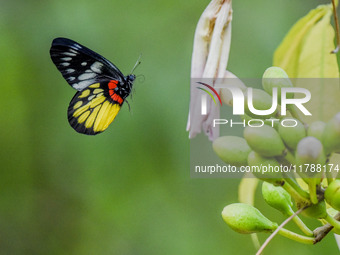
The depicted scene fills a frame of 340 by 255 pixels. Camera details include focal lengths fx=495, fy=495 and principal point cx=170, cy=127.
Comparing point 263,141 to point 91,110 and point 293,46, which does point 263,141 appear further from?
point 91,110

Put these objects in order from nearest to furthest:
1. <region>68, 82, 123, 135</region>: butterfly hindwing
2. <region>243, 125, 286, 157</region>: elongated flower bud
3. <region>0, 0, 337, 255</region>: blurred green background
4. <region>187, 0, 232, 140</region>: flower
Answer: <region>243, 125, 286, 157</region>: elongated flower bud, <region>187, 0, 232, 140</region>: flower, <region>68, 82, 123, 135</region>: butterfly hindwing, <region>0, 0, 337, 255</region>: blurred green background

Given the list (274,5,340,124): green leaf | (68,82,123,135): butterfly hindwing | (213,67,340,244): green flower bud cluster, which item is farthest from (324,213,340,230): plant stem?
(68,82,123,135): butterfly hindwing

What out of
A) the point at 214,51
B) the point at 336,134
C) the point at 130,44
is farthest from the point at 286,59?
the point at 130,44

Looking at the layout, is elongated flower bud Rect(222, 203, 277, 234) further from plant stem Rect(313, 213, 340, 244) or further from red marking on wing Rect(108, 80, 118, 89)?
red marking on wing Rect(108, 80, 118, 89)

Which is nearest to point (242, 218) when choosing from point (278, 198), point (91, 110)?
point (278, 198)

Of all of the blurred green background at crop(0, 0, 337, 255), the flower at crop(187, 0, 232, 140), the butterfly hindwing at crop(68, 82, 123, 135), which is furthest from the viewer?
the blurred green background at crop(0, 0, 337, 255)

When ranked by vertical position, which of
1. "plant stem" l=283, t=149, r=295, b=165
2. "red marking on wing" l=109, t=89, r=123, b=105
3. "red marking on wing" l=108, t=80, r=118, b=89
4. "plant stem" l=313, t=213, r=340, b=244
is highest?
"red marking on wing" l=108, t=80, r=118, b=89

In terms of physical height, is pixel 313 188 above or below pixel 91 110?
below
